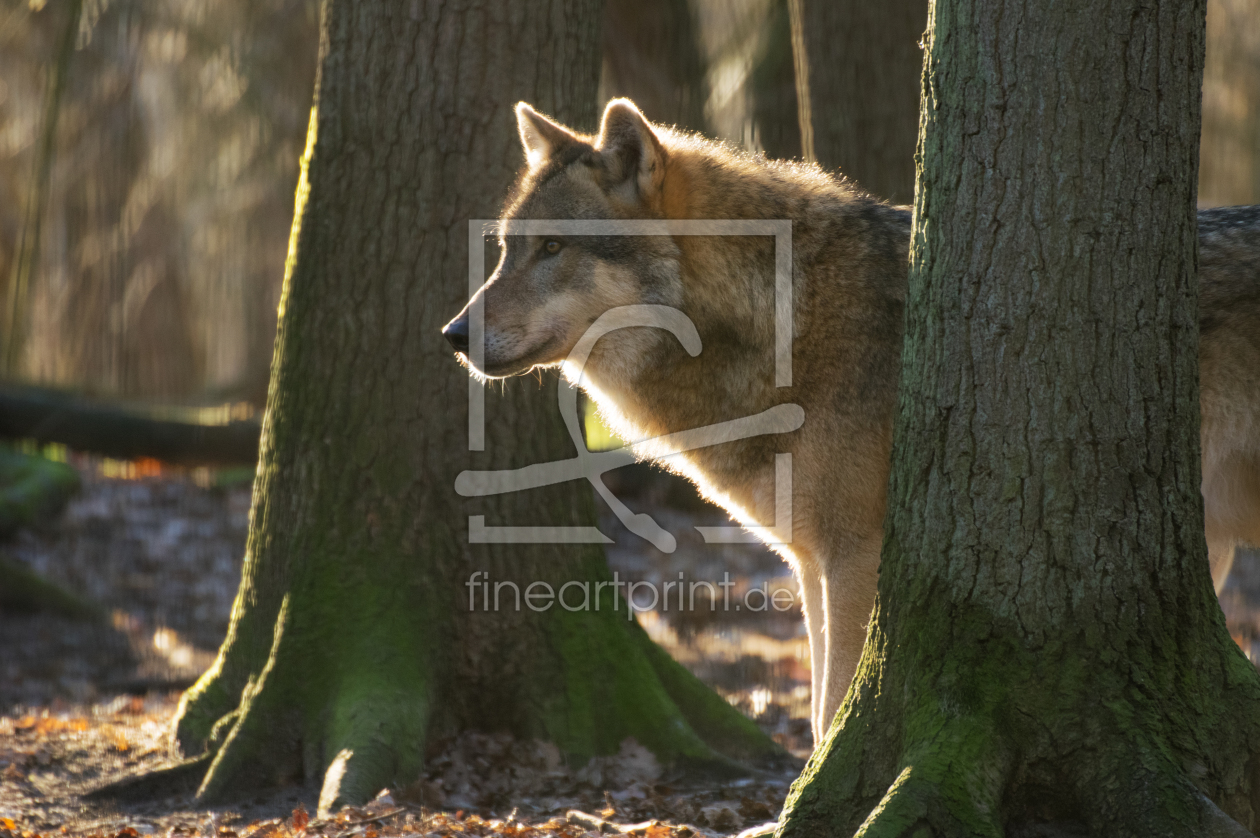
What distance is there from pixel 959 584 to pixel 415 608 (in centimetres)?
253

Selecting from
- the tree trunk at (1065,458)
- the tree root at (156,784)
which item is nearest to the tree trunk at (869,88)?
the tree trunk at (1065,458)

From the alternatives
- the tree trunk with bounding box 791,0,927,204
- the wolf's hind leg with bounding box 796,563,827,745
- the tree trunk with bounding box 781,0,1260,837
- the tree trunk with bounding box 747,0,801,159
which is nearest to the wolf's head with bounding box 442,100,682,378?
the wolf's hind leg with bounding box 796,563,827,745

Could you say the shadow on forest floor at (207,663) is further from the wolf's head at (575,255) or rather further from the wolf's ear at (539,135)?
the wolf's ear at (539,135)

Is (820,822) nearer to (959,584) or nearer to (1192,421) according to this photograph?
(959,584)

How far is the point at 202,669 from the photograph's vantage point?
7238 mm

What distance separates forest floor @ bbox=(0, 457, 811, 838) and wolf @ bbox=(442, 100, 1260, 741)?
3.78 feet

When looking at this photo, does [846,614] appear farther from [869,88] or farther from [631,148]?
[869,88]

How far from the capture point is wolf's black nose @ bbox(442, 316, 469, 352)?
430 centimetres

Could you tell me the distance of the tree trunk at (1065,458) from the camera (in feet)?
9.64

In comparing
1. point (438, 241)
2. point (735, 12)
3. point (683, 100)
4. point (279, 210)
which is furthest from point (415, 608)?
point (279, 210)

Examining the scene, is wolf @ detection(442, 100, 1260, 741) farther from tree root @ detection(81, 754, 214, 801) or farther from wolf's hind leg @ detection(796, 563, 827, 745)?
tree root @ detection(81, 754, 214, 801)

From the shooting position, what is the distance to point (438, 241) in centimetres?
478

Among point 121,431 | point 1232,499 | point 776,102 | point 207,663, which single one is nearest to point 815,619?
point 1232,499

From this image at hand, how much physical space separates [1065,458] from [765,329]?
154 centimetres
